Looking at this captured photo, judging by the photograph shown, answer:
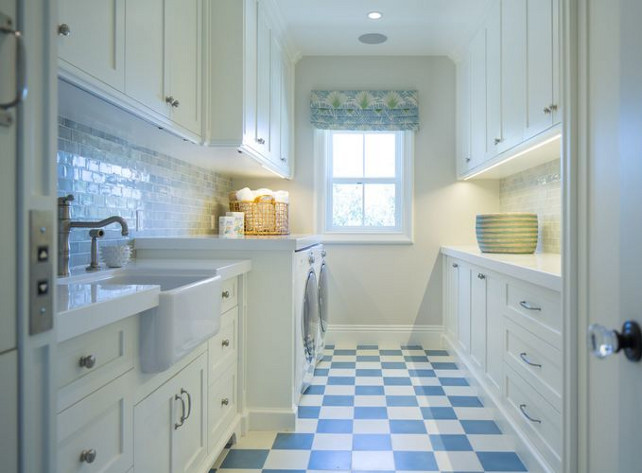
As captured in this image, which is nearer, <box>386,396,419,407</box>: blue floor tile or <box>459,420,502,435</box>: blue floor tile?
<box>459,420,502,435</box>: blue floor tile

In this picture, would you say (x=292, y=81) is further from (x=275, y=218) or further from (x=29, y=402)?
(x=29, y=402)

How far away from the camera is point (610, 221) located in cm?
80

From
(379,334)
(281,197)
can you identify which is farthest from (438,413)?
(281,197)

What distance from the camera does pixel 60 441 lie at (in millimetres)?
864

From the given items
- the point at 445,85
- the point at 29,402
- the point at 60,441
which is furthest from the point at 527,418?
the point at 445,85

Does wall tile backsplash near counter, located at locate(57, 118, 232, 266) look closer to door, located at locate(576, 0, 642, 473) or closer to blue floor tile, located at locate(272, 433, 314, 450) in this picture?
blue floor tile, located at locate(272, 433, 314, 450)

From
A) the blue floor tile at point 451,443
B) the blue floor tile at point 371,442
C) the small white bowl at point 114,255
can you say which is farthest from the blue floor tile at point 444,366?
the small white bowl at point 114,255

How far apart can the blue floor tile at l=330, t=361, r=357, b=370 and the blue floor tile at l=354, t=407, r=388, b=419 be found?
74 cm

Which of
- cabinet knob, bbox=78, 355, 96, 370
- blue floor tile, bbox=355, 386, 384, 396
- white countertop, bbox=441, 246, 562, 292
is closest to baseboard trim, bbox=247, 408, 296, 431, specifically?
blue floor tile, bbox=355, 386, 384, 396

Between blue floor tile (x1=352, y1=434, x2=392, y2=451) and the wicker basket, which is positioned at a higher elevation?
the wicker basket

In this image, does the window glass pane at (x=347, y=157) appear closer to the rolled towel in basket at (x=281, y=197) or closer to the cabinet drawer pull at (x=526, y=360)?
the rolled towel in basket at (x=281, y=197)

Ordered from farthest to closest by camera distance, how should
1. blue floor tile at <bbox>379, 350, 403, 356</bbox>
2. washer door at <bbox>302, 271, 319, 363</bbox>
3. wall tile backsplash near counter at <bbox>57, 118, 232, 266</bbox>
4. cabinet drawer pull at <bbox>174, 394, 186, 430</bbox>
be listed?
blue floor tile at <bbox>379, 350, 403, 356</bbox>, washer door at <bbox>302, 271, 319, 363</bbox>, wall tile backsplash near counter at <bbox>57, 118, 232, 266</bbox>, cabinet drawer pull at <bbox>174, 394, 186, 430</bbox>

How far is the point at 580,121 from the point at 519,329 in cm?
Answer: 130

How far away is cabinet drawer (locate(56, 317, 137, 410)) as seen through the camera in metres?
0.89
